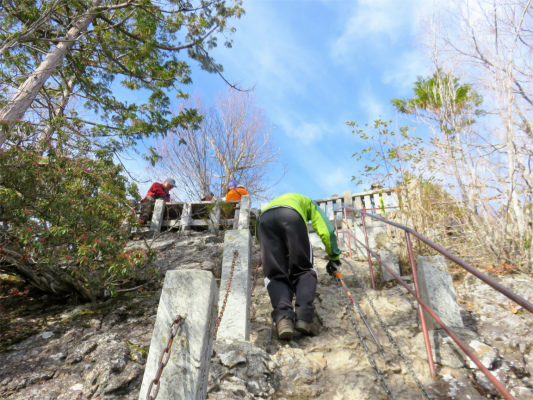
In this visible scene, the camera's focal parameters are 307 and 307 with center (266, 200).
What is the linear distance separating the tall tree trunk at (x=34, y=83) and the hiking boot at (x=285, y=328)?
5069 millimetres

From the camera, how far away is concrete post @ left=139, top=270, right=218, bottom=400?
1.49 metres

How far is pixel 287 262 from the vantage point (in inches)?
131

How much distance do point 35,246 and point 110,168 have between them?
1.97 meters

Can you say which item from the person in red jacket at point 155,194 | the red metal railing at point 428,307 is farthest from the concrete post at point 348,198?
the person in red jacket at point 155,194

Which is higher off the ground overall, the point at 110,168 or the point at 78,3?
the point at 78,3

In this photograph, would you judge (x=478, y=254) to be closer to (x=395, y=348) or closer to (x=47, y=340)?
(x=395, y=348)

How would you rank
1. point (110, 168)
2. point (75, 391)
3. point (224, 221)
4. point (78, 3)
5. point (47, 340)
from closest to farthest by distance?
point (75, 391) → point (47, 340) → point (110, 168) → point (78, 3) → point (224, 221)

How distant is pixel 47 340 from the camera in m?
3.45

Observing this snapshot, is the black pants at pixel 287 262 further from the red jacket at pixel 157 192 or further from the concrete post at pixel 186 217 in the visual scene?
the red jacket at pixel 157 192

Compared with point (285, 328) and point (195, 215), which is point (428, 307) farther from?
point (195, 215)

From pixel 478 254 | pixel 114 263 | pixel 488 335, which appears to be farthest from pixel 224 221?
pixel 488 335

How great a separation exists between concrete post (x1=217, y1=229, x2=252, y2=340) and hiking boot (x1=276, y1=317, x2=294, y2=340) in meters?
0.32

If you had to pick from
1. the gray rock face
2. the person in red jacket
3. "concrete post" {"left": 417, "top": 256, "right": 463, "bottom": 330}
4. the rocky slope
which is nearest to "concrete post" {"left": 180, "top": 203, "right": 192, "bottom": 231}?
the person in red jacket

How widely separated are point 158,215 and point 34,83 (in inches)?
158
